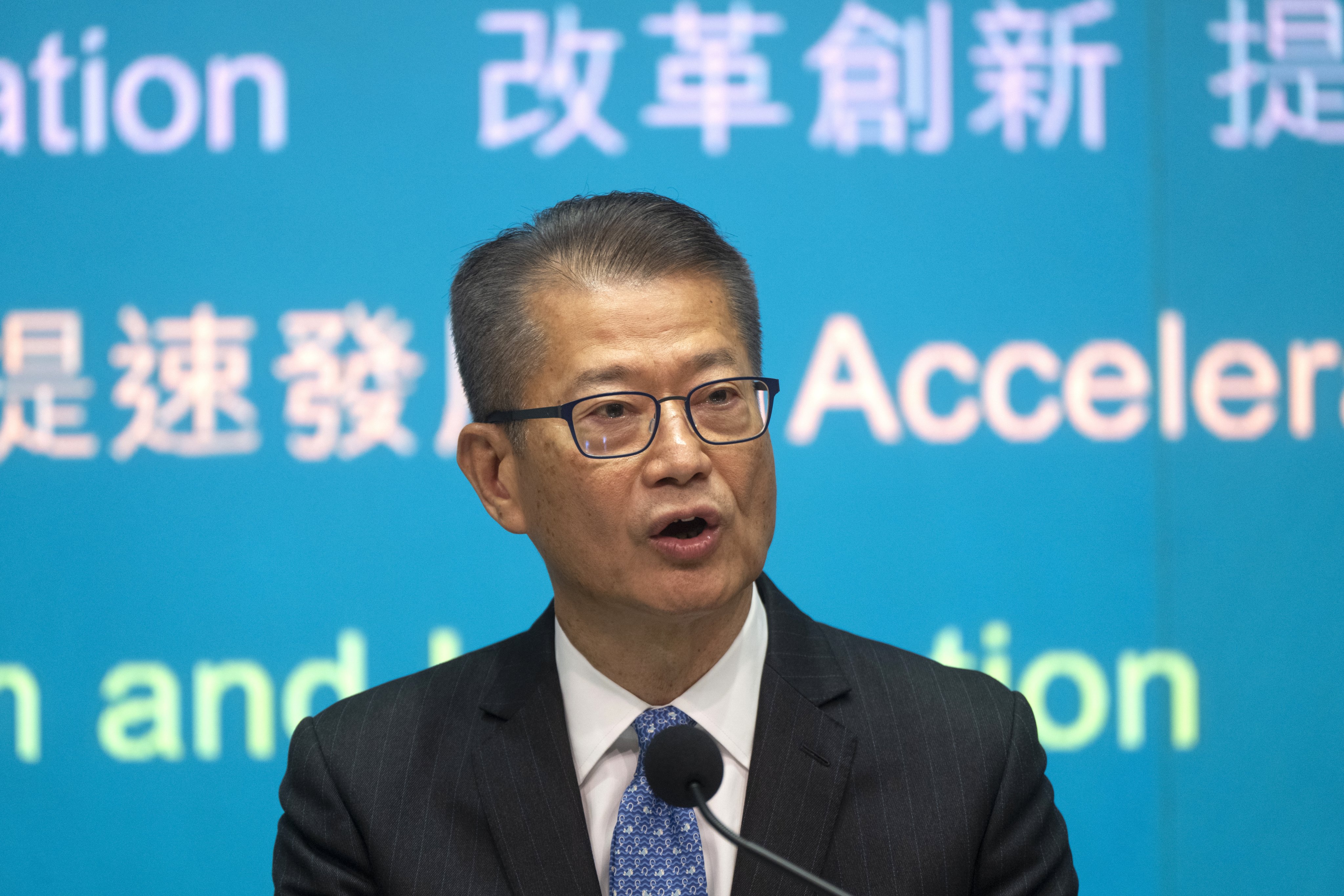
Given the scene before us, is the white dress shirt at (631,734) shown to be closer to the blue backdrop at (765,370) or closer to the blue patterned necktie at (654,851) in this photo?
the blue patterned necktie at (654,851)

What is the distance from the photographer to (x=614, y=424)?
135cm

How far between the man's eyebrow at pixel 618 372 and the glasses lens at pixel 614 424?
0.02 m

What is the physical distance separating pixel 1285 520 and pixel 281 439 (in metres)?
2.11

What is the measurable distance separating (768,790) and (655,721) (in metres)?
0.15

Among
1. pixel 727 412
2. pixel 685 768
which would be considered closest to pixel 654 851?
pixel 685 768

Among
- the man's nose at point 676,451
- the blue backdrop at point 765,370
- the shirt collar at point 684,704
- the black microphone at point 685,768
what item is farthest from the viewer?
the blue backdrop at point 765,370

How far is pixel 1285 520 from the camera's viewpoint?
2506 millimetres

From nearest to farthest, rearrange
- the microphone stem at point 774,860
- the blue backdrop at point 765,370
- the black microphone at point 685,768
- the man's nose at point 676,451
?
1. the microphone stem at point 774,860
2. the black microphone at point 685,768
3. the man's nose at point 676,451
4. the blue backdrop at point 765,370

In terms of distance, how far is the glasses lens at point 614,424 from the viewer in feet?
4.40

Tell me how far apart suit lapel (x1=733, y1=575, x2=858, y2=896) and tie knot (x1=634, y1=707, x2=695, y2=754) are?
0.09 m

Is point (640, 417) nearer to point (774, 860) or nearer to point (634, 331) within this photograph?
point (634, 331)

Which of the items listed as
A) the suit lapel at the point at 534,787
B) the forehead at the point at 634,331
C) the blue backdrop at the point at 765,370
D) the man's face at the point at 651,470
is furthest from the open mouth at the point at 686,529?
the blue backdrop at the point at 765,370

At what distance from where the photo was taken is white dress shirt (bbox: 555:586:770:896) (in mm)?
1381

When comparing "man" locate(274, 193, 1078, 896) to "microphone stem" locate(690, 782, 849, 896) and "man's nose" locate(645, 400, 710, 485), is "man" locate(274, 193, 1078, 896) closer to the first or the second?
"man's nose" locate(645, 400, 710, 485)
